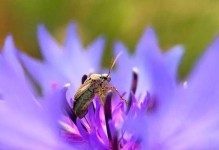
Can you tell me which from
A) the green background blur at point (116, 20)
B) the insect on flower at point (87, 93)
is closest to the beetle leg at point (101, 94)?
the insect on flower at point (87, 93)

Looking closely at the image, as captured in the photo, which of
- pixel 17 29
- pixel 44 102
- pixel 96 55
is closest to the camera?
pixel 44 102

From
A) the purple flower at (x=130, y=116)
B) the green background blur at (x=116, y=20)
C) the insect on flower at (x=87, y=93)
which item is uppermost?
the green background blur at (x=116, y=20)

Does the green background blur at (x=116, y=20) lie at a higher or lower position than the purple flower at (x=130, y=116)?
higher

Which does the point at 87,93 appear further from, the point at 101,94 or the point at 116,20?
the point at 116,20

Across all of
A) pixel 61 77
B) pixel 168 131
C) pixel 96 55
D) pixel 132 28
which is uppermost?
pixel 132 28

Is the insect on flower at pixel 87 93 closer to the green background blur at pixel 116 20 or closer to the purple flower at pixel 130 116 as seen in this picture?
the purple flower at pixel 130 116

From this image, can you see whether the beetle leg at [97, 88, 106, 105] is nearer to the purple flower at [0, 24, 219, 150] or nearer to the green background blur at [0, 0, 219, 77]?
the purple flower at [0, 24, 219, 150]

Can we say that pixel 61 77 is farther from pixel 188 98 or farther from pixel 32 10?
pixel 32 10

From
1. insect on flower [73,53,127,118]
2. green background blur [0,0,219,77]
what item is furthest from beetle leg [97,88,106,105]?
green background blur [0,0,219,77]

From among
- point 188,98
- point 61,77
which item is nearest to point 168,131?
point 188,98
